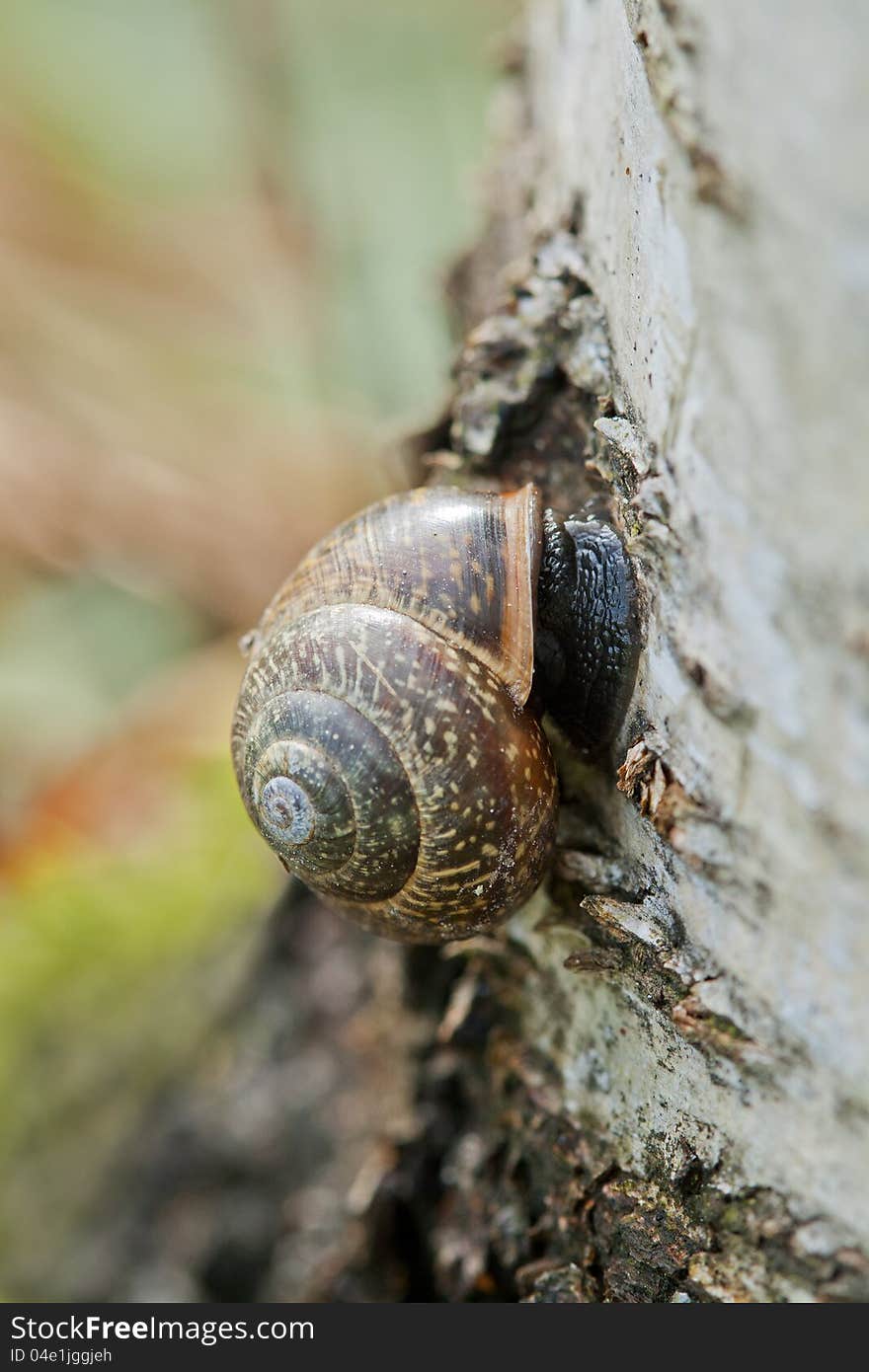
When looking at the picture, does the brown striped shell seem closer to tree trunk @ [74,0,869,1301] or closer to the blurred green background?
tree trunk @ [74,0,869,1301]

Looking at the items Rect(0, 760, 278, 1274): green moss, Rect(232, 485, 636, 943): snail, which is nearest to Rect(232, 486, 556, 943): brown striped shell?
Rect(232, 485, 636, 943): snail

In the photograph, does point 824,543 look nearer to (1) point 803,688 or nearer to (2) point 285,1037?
(1) point 803,688

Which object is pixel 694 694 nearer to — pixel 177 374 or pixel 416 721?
pixel 416 721

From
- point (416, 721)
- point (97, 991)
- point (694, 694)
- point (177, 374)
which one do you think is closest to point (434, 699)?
point (416, 721)

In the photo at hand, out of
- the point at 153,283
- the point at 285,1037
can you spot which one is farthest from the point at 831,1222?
the point at 153,283

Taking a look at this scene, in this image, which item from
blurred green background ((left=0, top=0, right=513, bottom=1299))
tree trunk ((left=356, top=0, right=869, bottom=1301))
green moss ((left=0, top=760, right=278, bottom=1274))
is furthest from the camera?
blurred green background ((left=0, top=0, right=513, bottom=1299))

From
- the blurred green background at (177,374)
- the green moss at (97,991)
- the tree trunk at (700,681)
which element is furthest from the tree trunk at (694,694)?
the blurred green background at (177,374)
